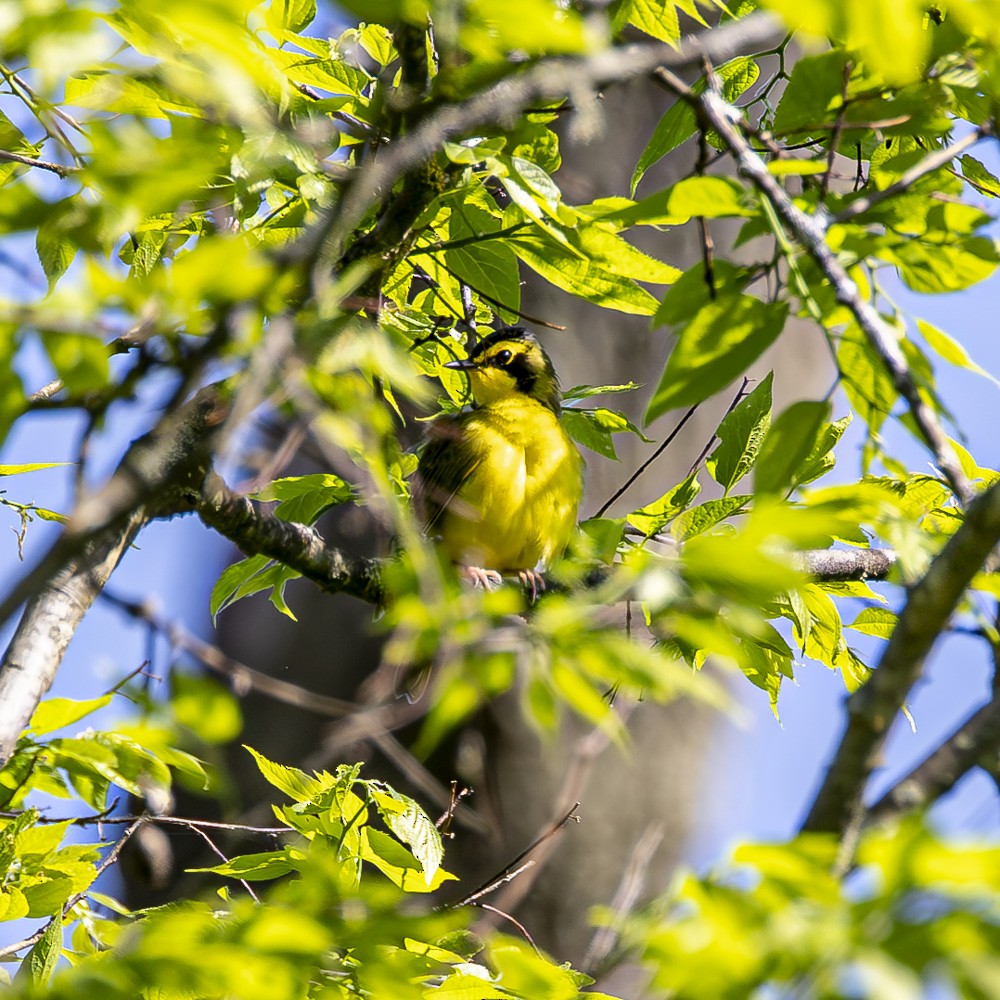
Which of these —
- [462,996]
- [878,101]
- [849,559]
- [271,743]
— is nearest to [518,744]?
[271,743]

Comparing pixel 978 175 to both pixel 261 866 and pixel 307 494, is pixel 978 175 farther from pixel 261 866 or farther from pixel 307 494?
pixel 261 866

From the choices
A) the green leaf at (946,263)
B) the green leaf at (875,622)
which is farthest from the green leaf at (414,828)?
the green leaf at (946,263)

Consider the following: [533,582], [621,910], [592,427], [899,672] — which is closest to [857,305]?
[899,672]

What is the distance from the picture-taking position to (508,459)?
4.75 meters

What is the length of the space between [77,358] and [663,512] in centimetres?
209

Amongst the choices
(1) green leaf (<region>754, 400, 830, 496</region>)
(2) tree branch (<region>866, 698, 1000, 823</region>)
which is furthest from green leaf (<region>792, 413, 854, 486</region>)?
(2) tree branch (<region>866, 698, 1000, 823</region>)

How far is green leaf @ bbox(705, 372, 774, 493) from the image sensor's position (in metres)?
2.93

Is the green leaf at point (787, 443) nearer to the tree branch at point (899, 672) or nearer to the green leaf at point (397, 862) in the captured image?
the tree branch at point (899, 672)

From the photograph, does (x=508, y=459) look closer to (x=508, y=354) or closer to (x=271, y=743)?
(x=508, y=354)

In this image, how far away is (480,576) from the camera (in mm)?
4582

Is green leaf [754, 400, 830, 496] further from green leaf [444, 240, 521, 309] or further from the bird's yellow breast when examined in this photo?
the bird's yellow breast

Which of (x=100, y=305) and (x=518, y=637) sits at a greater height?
(x=100, y=305)

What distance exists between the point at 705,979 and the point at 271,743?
17.6 feet

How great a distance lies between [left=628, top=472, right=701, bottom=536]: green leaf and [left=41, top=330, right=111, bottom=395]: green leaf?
1.99 m
